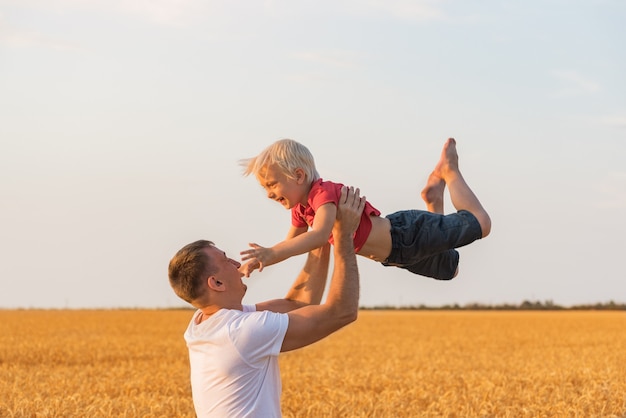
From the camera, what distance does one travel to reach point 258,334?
5051mm

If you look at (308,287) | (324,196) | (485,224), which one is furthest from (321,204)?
(485,224)

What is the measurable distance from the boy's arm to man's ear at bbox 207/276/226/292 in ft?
0.93

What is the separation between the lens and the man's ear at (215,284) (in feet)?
16.6

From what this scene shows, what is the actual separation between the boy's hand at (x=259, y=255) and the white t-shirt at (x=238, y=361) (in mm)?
307

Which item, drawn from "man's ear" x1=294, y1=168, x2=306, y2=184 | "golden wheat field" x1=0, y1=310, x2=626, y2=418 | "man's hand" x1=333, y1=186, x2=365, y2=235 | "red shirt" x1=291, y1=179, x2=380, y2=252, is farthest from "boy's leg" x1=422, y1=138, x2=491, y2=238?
"golden wheat field" x1=0, y1=310, x2=626, y2=418

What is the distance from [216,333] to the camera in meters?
5.12

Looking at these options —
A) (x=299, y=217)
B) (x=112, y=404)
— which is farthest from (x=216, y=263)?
(x=112, y=404)

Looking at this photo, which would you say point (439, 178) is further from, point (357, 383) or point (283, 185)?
point (357, 383)

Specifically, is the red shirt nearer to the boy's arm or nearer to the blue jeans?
the boy's arm

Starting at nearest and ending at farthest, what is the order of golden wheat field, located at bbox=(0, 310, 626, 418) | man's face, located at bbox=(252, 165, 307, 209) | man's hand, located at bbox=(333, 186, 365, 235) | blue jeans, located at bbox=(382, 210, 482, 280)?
1. man's hand, located at bbox=(333, 186, 365, 235)
2. man's face, located at bbox=(252, 165, 307, 209)
3. blue jeans, located at bbox=(382, 210, 482, 280)
4. golden wheat field, located at bbox=(0, 310, 626, 418)

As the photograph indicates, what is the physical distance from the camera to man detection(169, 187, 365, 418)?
5.06 meters

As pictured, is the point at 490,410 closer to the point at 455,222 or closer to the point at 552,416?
the point at 552,416

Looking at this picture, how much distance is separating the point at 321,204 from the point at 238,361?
132 centimetres

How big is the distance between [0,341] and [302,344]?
26.0 metres
